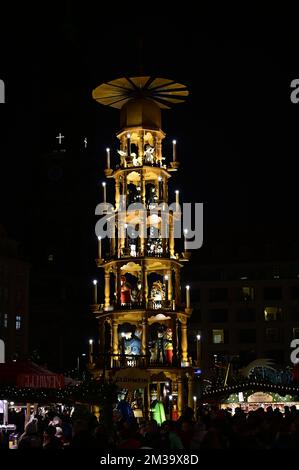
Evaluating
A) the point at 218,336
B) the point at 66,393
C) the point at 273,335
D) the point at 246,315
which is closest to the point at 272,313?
the point at 273,335

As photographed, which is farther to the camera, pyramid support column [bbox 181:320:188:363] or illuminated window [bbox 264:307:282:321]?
illuminated window [bbox 264:307:282:321]

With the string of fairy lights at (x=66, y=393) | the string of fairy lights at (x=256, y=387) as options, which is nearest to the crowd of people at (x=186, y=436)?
the string of fairy lights at (x=66, y=393)

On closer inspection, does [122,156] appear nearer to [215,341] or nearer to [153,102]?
[153,102]

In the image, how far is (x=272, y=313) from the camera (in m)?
87.4

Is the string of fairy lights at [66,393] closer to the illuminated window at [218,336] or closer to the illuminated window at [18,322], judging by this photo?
the illuminated window at [218,336]

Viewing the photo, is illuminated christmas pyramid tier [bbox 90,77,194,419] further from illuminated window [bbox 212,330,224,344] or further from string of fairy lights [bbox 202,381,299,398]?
illuminated window [bbox 212,330,224,344]

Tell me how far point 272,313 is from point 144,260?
160 ft

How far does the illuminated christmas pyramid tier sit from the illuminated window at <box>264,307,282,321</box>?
4464 cm

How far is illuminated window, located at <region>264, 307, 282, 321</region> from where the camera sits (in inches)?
3433

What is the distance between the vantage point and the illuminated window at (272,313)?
8719 centimetres

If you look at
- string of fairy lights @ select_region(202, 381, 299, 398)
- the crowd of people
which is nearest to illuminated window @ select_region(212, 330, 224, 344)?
string of fairy lights @ select_region(202, 381, 299, 398)

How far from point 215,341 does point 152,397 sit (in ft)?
152

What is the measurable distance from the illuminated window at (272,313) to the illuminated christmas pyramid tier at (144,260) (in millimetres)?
44637

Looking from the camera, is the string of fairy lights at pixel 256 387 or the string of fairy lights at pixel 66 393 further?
the string of fairy lights at pixel 256 387
